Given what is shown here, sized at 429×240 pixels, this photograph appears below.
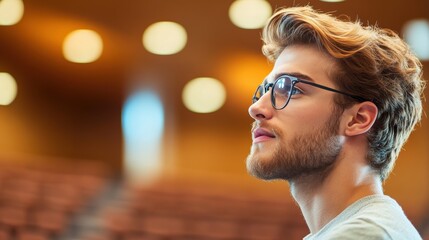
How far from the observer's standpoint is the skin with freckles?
79 cm

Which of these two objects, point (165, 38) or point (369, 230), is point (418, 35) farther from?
point (369, 230)

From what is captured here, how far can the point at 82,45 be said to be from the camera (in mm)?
5680

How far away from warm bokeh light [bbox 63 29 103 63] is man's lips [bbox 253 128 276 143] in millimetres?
4989

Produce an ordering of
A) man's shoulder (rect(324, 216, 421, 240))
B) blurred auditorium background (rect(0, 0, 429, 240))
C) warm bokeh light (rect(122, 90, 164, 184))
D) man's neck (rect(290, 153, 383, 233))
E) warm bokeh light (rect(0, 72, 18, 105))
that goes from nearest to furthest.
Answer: man's shoulder (rect(324, 216, 421, 240))
man's neck (rect(290, 153, 383, 233))
blurred auditorium background (rect(0, 0, 429, 240))
warm bokeh light (rect(0, 72, 18, 105))
warm bokeh light (rect(122, 90, 164, 184))

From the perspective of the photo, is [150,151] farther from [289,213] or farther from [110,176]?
[289,213]

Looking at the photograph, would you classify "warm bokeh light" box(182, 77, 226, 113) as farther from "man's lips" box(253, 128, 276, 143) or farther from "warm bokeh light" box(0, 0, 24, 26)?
"man's lips" box(253, 128, 276, 143)

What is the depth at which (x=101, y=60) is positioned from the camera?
19.0ft

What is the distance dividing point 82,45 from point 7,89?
31.0 inches

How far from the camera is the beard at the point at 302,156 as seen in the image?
0.79 metres

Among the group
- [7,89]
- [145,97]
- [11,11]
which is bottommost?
[145,97]

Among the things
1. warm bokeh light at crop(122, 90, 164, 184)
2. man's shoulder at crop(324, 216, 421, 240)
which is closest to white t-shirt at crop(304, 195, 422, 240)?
man's shoulder at crop(324, 216, 421, 240)

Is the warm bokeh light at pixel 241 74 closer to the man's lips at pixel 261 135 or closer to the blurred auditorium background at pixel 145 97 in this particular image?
the blurred auditorium background at pixel 145 97

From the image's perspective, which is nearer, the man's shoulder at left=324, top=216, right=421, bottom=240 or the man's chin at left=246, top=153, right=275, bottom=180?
Answer: the man's shoulder at left=324, top=216, right=421, bottom=240

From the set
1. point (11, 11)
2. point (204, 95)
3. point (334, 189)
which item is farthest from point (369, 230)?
point (204, 95)
